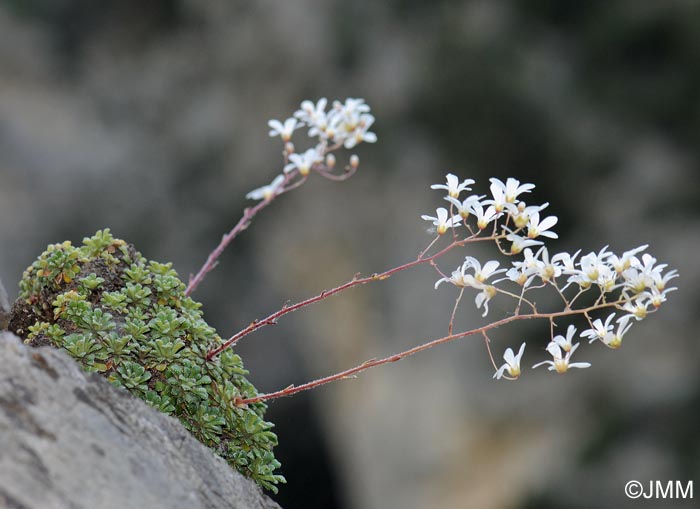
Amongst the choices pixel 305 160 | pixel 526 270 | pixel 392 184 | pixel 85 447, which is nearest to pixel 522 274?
pixel 526 270

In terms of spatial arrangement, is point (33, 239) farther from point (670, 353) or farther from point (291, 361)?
point (670, 353)

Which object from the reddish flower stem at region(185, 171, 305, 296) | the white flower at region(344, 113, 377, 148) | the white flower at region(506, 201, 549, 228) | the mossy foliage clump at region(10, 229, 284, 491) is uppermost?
the white flower at region(344, 113, 377, 148)

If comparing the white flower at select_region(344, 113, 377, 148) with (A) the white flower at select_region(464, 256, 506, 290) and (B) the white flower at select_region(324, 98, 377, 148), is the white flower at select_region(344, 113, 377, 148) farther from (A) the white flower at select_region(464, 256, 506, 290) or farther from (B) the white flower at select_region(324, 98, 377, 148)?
(A) the white flower at select_region(464, 256, 506, 290)

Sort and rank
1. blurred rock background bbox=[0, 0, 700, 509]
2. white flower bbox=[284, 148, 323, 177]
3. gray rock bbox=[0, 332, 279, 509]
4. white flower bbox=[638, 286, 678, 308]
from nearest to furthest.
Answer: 1. gray rock bbox=[0, 332, 279, 509]
2. white flower bbox=[638, 286, 678, 308]
3. white flower bbox=[284, 148, 323, 177]
4. blurred rock background bbox=[0, 0, 700, 509]

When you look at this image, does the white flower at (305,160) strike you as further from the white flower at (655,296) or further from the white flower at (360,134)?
the white flower at (655,296)

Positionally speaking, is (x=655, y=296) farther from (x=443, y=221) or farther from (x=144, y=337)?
(x=144, y=337)

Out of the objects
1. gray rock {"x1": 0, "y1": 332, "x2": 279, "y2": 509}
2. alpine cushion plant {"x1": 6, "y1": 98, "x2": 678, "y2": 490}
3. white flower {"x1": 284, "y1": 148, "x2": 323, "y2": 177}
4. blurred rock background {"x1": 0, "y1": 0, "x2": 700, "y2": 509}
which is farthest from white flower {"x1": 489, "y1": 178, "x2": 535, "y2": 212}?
blurred rock background {"x1": 0, "y1": 0, "x2": 700, "y2": 509}
